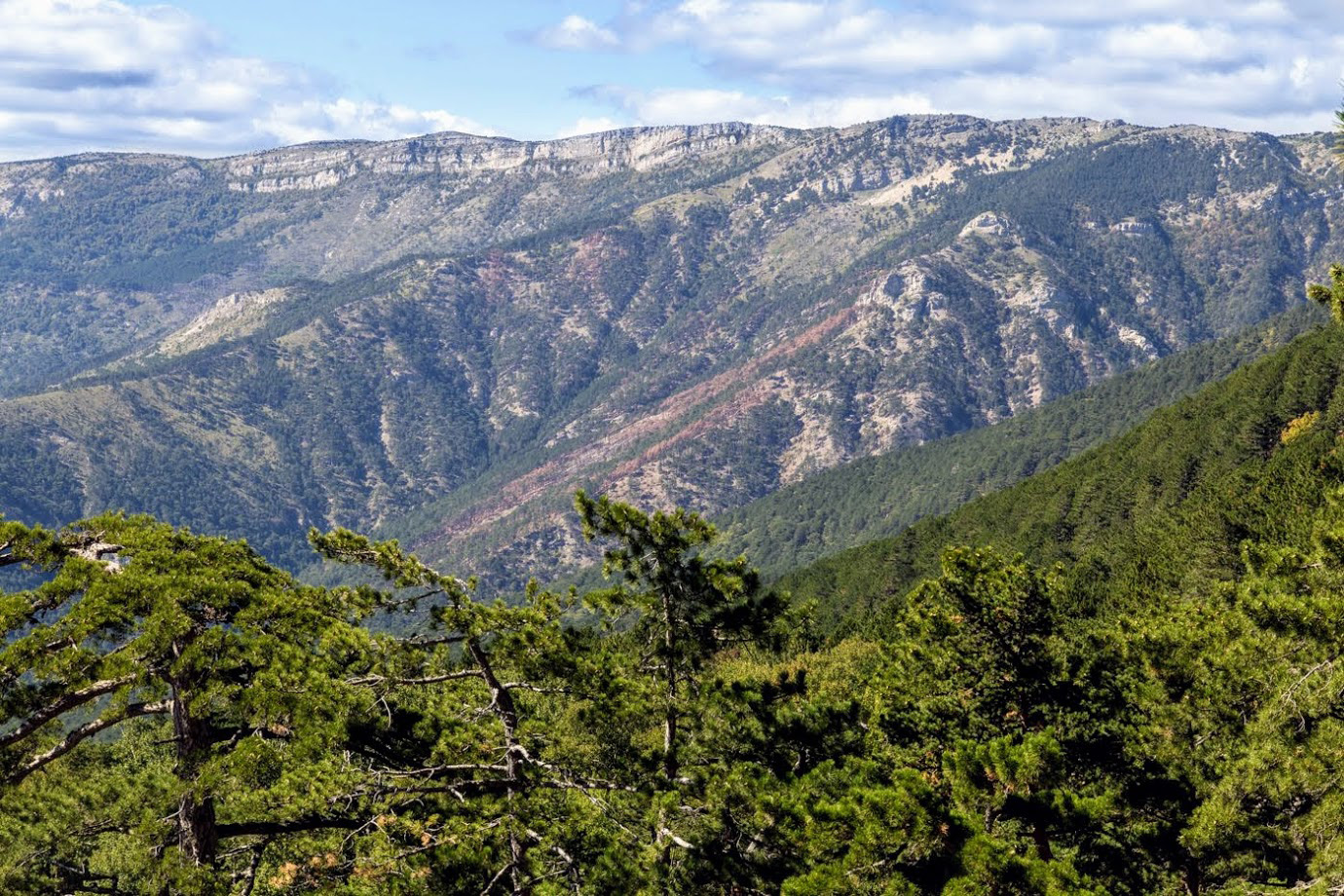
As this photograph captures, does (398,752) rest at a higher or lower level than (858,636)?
higher

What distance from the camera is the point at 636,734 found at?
2895 cm

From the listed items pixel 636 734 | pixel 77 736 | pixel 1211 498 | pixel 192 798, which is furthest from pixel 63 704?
pixel 1211 498

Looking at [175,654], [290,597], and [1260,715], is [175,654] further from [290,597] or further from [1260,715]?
[1260,715]

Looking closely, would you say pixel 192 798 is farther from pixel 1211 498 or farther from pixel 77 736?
pixel 1211 498

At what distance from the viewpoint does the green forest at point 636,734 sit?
19.5 m

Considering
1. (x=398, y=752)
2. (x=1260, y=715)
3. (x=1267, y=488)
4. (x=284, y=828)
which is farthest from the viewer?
(x=1267, y=488)

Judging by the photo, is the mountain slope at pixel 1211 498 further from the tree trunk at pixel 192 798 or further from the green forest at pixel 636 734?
the tree trunk at pixel 192 798

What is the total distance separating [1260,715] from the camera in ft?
85.3

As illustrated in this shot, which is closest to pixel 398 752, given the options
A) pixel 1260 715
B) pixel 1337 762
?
pixel 1260 715

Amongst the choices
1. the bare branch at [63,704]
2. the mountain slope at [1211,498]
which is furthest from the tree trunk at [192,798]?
the mountain slope at [1211,498]

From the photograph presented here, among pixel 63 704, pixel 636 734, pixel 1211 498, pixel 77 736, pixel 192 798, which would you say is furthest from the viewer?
pixel 1211 498

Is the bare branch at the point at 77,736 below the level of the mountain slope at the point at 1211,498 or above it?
above

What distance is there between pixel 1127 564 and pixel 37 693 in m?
130

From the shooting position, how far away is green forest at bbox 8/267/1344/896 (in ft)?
63.9
